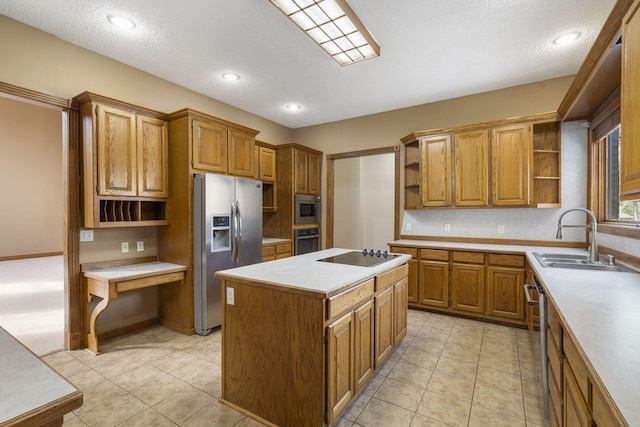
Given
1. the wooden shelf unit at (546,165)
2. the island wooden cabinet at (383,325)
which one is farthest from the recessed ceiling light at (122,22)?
the wooden shelf unit at (546,165)

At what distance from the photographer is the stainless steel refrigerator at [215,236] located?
10.7 feet

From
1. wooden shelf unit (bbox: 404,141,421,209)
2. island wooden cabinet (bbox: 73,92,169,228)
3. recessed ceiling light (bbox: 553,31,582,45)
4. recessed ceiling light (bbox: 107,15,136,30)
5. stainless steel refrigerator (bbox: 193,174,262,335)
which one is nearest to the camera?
recessed ceiling light (bbox: 107,15,136,30)

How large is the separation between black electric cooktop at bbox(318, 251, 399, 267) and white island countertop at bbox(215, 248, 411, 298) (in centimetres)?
9

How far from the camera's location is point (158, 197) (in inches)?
131

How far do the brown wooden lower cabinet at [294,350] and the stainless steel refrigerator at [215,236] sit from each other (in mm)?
1352

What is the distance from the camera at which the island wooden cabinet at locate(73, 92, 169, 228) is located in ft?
9.23

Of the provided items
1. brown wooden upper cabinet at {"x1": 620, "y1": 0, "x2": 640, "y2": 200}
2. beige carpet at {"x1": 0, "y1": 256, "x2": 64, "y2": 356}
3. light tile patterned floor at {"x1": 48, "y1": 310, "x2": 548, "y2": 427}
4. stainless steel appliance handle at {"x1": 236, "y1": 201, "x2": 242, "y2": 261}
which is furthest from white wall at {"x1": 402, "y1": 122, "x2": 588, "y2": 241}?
beige carpet at {"x1": 0, "y1": 256, "x2": 64, "y2": 356}

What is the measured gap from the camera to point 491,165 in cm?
368

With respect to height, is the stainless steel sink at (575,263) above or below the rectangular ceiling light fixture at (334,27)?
below

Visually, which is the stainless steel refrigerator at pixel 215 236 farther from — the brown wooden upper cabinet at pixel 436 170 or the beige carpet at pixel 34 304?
the brown wooden upper cabinet at pixel 436 170

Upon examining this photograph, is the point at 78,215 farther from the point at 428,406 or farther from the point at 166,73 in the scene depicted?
the point at 428,406

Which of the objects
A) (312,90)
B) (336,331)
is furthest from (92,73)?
(336,331)

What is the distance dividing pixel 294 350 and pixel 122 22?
297 cm

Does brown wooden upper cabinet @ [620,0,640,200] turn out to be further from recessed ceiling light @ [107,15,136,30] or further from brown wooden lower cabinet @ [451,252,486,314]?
recessed ceiling light @ [107,15,136,30]
